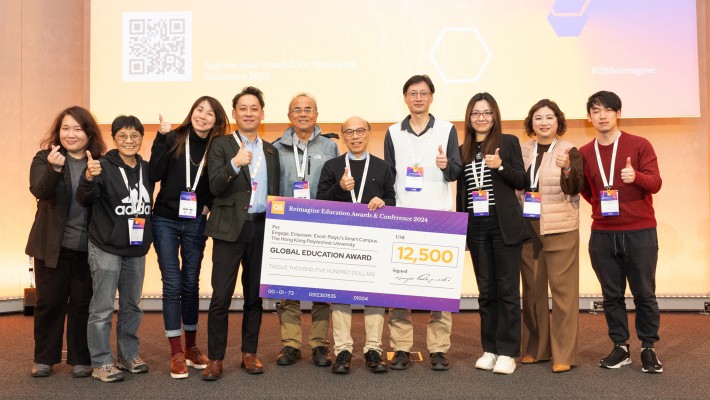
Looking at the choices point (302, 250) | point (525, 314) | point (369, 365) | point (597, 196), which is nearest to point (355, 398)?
point (369, 365)

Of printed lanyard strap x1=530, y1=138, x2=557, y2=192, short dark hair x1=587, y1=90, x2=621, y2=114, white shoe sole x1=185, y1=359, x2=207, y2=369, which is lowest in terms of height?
white shoe sole x1=185, y1=359, x2=207, y2=369

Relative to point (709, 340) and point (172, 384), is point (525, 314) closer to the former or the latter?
point (709, 340)

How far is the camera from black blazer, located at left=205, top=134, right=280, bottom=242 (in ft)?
11.5

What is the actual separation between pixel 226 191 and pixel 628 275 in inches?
98.4

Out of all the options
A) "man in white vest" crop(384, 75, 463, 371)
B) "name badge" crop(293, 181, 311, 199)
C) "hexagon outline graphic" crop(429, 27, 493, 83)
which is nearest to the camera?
"man in white vest" crop(384, 75, 463, 371)

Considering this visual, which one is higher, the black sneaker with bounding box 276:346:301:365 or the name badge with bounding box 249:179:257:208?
the name badge with bounding box 249:179:257:208

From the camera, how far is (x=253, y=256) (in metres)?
3.68

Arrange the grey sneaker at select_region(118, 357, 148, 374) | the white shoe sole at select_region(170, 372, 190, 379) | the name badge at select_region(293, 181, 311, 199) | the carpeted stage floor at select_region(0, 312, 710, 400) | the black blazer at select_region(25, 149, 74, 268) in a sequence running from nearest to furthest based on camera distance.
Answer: the carpeted stage floor at select_region(0, 312, 710, 400) < the black blazer at select_region(25, 149, 74, 268) < the white shoe sole at select_region(170, 372, 190, 379) < the grey sneaker at select_region(118, 357, 148, 374) < the name badge at select_region(293, 181, 311, 199)

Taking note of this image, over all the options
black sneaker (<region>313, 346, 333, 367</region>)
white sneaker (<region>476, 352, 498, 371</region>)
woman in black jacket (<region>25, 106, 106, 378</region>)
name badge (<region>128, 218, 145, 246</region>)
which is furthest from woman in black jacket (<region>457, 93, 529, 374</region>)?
woman in black jacket (<region>25, 106, 106, 378</region>)

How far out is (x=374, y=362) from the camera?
12.0 feet

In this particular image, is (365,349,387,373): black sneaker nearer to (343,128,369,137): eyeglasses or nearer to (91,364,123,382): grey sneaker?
(343,128,369,137): eyeglasses

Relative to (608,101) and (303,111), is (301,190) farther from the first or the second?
(608,101)

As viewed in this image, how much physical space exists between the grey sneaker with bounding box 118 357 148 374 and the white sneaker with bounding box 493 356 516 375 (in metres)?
2.07

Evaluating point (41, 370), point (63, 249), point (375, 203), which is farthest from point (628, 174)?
point (41, 370)
